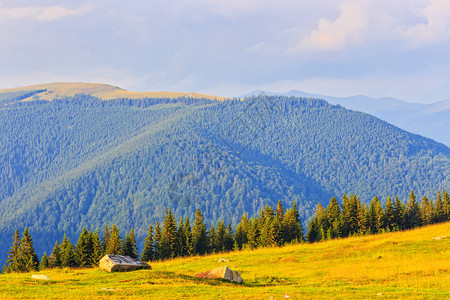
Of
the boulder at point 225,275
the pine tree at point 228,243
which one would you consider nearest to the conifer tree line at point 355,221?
the pine tree at point 228,243

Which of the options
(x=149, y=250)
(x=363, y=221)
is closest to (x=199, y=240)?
(x=149, y=250)

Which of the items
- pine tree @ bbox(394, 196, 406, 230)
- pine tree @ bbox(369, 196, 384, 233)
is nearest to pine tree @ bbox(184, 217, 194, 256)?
pine tree @ bbox(369, 196, 384, 233)

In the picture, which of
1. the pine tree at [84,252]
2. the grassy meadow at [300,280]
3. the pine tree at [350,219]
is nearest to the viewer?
the grassy meadow at [300,280]

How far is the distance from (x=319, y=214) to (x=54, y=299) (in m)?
77.7

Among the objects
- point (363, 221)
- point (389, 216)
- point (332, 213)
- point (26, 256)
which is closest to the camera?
point (26, 256)

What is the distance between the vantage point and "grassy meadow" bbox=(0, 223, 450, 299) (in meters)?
26.7

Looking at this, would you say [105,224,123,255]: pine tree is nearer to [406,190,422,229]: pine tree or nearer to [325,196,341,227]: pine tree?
[325,196,341,227]: pine tree

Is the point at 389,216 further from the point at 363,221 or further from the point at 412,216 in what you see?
the point at 412,216

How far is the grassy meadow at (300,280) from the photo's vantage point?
2666 centimetres

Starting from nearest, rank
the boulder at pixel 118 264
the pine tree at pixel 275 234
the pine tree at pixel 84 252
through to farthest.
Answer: the boulder at pixel 118 264
the pine tree at pixel 84 252
the pine tree at pixel 275 234

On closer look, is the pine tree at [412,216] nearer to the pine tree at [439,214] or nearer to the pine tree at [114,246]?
the pine tree at [439,214]

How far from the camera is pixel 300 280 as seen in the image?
3700 centimetres

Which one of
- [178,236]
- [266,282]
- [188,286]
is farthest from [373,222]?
[188,286]

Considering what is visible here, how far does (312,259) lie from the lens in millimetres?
51219
